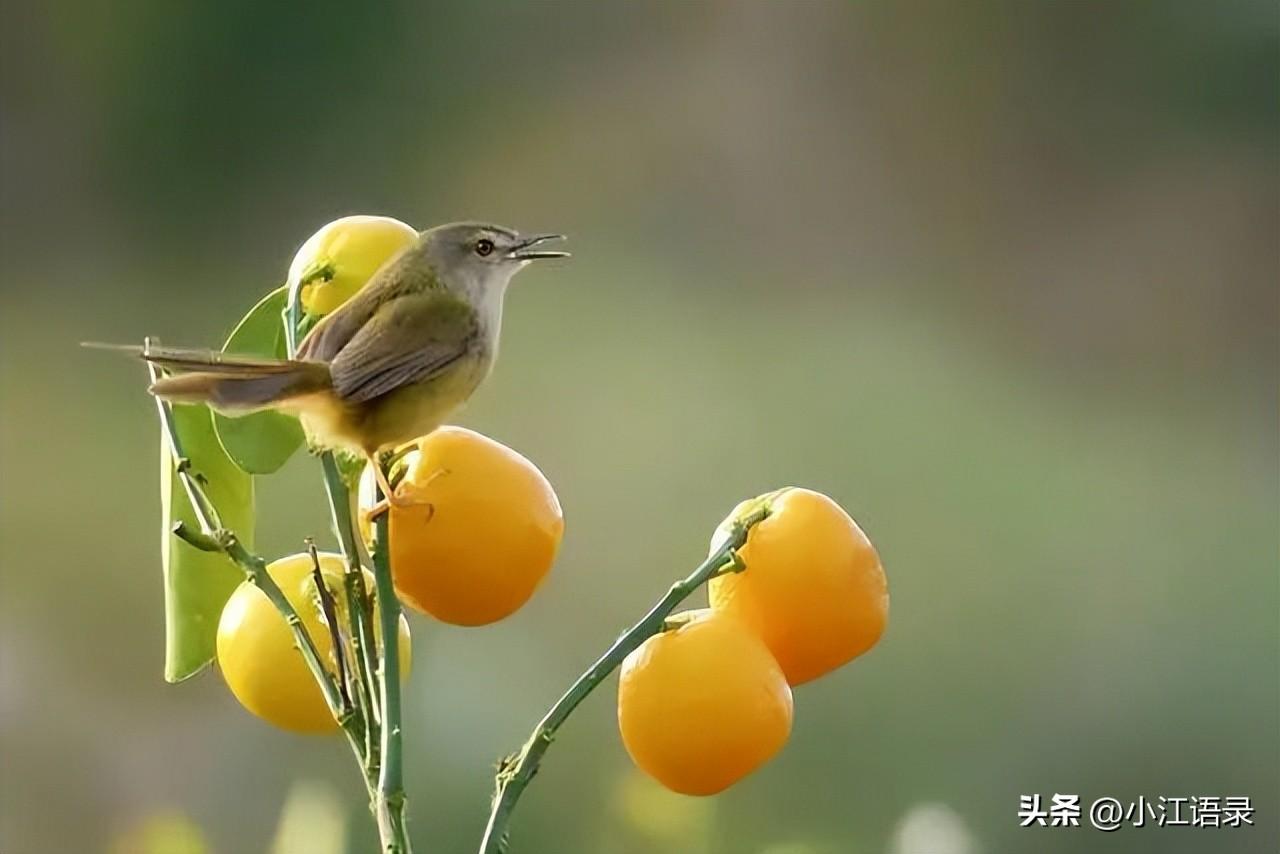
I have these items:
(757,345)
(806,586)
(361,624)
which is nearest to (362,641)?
(361,624)

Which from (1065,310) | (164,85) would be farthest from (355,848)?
(1065,310)

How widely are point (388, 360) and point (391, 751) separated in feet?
0.40

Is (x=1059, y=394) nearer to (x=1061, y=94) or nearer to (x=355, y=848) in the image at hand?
(x=1061, y=94)

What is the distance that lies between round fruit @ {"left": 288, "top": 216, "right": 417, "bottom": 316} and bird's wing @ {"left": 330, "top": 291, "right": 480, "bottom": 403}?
1cm

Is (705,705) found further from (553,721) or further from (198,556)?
(198,556)

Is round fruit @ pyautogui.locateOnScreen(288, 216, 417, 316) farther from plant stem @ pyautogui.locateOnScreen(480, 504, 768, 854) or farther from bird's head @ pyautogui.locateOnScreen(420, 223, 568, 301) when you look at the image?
plant stem @ pyautogui.locateOnScreen(480, 504, 768, 854)

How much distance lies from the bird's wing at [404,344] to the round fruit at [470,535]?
3cm

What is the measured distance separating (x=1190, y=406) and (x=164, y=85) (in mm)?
1006

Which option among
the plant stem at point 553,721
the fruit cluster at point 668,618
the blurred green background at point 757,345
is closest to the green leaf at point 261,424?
the fruit cluster at point 668,618

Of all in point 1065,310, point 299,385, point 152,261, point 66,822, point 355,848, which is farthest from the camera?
point 1065,310

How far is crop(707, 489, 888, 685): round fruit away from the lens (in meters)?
0.37

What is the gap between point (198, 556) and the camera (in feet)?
1.39

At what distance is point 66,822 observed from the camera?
1.15 meters

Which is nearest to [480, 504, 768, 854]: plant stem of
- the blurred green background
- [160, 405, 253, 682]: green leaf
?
[160, 405, 253, 682]: green leaf
